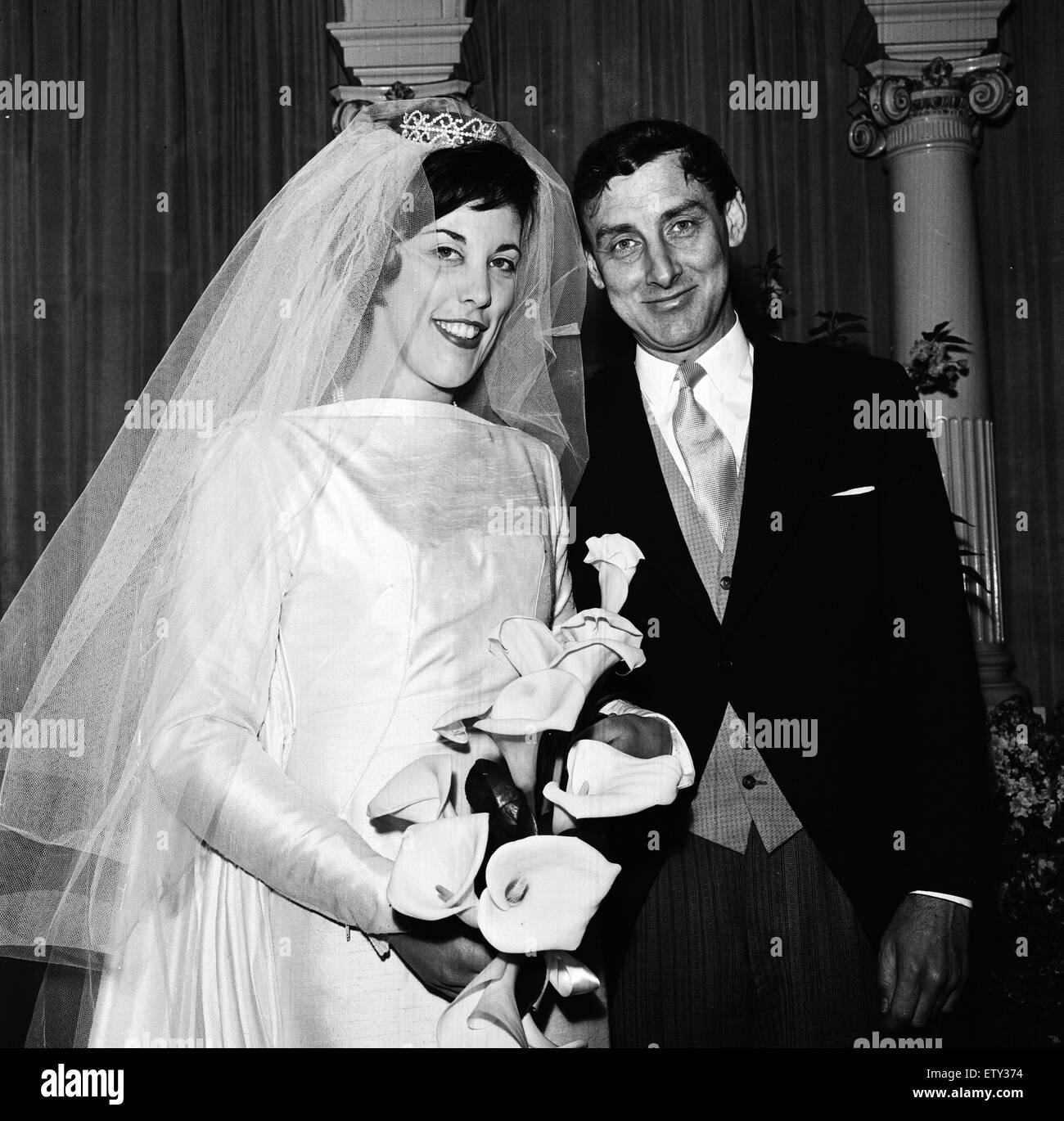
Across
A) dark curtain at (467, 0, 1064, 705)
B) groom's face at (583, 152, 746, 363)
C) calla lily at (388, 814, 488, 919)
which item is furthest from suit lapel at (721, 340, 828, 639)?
dark curtain at (467, 0, 1064, 705)

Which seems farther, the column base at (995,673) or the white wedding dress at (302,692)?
the column base at (995,673)

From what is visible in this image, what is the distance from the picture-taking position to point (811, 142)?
13.5 ft

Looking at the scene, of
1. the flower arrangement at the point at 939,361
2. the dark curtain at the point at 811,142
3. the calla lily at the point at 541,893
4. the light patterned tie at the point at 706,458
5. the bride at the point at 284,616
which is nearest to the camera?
the calla lily at the point at 541,893

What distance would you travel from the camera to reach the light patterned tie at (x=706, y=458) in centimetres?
182

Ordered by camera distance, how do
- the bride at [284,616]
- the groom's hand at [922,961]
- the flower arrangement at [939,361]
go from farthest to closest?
the flower arrangement at [939,361] < the groom's hand at [922,961] < the bride at [284,616]

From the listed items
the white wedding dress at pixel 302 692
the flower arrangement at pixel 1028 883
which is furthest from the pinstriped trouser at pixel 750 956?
the flower arrangement at pixel 1028 883

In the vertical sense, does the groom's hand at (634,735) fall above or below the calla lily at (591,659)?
below

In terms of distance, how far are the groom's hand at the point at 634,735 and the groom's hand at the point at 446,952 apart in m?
0.23

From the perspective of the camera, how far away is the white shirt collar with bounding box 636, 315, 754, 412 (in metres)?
1.92

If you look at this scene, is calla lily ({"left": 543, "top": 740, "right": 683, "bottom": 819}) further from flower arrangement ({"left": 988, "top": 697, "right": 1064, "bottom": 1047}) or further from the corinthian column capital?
the corinthian column capital

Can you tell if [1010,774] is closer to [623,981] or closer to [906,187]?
[623,981]

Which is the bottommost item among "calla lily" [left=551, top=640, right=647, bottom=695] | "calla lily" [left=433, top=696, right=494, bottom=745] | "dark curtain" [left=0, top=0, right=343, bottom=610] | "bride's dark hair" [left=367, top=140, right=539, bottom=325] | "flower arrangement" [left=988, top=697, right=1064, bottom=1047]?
"flower arrangement" [left=988, top=697, right=1064, bottom=1047]

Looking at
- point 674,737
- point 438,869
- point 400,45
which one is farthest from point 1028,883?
point 400,45

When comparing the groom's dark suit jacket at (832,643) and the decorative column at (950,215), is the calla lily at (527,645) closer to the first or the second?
the groom's dark suit jacket at (832,643)
